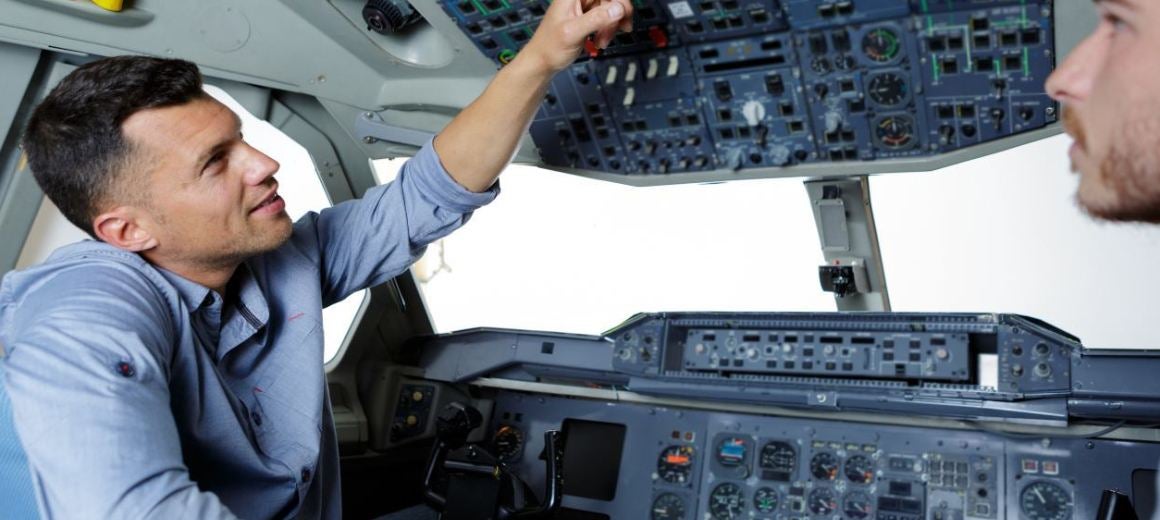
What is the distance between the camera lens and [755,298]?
3941mm

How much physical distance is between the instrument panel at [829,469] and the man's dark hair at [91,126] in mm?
2372

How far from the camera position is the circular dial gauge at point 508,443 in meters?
4.12

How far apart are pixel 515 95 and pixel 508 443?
2116mm

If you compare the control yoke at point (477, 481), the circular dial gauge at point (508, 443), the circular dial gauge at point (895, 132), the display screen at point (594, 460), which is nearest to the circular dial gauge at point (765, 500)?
the display screen at point (594, 460)

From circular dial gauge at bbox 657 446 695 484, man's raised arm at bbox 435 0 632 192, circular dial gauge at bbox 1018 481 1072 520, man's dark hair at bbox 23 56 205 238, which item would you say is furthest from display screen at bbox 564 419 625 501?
man's dark hair at bbox 23 56 205 238

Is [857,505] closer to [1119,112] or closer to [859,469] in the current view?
[859,469]

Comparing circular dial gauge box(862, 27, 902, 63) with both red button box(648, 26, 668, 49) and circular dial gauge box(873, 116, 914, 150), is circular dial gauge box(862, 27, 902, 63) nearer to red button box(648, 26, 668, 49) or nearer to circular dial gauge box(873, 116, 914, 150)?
circular dial gauge box(873, 116, 914, 150)

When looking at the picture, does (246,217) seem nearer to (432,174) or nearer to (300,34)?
(432,174)

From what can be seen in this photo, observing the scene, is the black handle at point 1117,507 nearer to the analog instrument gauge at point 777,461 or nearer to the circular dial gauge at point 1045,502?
the circular dial gauge at point 1045,502


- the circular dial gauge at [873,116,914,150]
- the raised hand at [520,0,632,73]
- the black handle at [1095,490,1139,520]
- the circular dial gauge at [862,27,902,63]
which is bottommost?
the black handle at [1095,490,1139,520]

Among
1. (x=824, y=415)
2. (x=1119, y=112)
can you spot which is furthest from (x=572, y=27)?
(x=824, y=415)

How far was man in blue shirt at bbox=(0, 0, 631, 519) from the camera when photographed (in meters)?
1.47

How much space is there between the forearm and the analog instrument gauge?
1.72 metres

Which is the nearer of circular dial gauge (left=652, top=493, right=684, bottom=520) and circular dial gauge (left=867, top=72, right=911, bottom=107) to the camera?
circular dial gauge (left=867, top=72, right=911, bottom=107)
